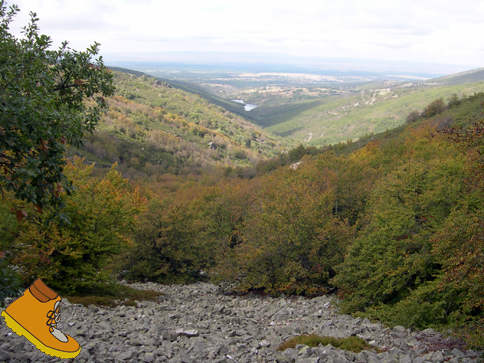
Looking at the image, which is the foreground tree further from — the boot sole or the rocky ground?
the rocky ground

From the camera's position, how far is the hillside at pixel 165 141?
99.2 metres

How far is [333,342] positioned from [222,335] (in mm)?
4543

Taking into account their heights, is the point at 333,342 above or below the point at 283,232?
below

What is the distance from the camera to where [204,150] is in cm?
13062

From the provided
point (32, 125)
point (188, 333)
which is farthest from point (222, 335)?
point (32, 125)

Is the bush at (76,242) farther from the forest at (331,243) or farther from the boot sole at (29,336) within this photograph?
the boot sole at (29,336)

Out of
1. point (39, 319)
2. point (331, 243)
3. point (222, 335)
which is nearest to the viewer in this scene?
point (39, 319)

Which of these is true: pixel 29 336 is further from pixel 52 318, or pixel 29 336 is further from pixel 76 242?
pixel 76 242

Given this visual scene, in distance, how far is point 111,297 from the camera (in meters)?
16.0

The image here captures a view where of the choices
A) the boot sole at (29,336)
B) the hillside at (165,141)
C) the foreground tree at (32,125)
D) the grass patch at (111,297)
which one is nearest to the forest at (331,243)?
the grass patch at (111,297)

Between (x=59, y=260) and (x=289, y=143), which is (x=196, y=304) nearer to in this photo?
(x=59, y=260)

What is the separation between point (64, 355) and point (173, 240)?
1905cm

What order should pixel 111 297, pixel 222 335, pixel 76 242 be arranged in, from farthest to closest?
1. pixel 111 297
2. pixel 76 242
3. pixel 222 335

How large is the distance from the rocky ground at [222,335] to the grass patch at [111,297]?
804mm
